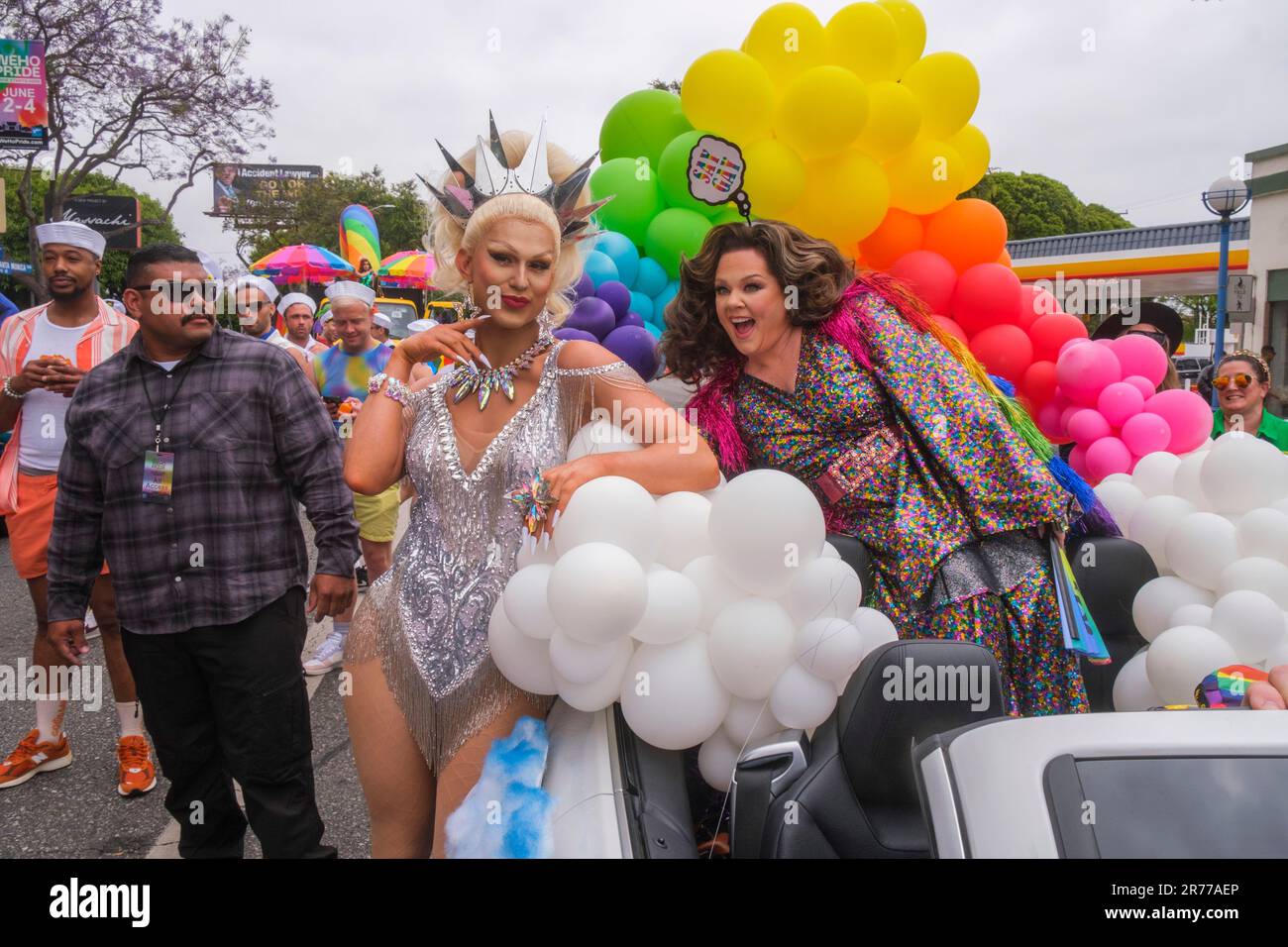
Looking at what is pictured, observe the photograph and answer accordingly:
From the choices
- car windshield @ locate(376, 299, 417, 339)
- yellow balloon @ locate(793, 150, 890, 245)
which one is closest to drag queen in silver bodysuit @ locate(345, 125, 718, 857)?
yellow balloon @ locate(793, 150, 890, 245)

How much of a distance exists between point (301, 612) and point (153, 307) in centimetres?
94

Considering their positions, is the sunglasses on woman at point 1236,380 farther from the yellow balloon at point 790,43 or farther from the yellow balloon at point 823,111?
the yellow balloon at point 790,43

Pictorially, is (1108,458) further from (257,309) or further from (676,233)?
(257,309)

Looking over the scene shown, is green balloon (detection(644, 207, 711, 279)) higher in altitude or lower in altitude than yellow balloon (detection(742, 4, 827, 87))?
lower

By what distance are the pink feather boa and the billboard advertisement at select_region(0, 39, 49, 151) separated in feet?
51.8

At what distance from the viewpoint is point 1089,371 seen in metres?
3.26

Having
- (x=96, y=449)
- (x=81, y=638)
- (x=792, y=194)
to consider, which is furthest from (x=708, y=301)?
(x=81, y=638)

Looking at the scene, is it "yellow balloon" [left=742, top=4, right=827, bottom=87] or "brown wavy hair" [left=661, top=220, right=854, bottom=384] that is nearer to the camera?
"brown wavy hair" [left=661, top=220, right=854, bottom=384]

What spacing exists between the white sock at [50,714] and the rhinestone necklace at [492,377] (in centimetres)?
270

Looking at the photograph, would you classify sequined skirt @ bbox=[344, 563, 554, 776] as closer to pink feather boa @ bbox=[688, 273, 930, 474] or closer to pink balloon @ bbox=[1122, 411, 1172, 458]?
pink feather boa @ bbox=[688, 273, 930, 474]

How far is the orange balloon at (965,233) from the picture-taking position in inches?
144

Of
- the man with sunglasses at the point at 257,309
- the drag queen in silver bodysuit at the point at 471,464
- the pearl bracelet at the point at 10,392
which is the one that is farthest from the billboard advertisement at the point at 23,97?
the drag queen in silver bodysuit at the point at 471,464

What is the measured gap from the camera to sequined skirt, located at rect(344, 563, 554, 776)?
1740 millimetres
